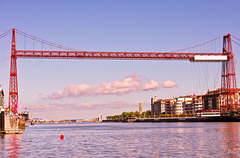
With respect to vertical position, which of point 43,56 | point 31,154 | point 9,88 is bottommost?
point 31,154

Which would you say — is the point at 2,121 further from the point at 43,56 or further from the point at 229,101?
the point at 229,101

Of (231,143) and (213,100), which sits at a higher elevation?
(213,100)

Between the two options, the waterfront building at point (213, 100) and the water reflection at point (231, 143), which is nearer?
the water reflection at point (231, 143)

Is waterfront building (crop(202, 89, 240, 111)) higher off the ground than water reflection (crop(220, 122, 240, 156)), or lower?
higher

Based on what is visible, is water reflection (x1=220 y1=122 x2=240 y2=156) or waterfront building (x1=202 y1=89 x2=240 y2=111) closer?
water reflection (x1=220 y1=122 x2=240 y2=156)

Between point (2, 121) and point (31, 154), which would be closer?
point (31, 154)

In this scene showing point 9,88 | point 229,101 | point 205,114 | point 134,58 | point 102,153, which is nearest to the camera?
point 102,153

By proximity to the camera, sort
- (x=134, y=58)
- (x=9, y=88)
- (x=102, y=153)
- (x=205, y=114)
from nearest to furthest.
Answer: (x=102, y=153), (x=9, y=88), (x=134, y=58), (x=205, y=114)

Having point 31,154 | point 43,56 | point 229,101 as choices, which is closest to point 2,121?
point 31,154

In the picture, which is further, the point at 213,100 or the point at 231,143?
the point at 213,100

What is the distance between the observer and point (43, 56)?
331ft

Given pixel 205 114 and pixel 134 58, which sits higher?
pixel 134 58

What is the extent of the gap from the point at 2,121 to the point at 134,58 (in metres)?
60.4

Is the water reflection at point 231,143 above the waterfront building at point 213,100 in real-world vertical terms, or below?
below
